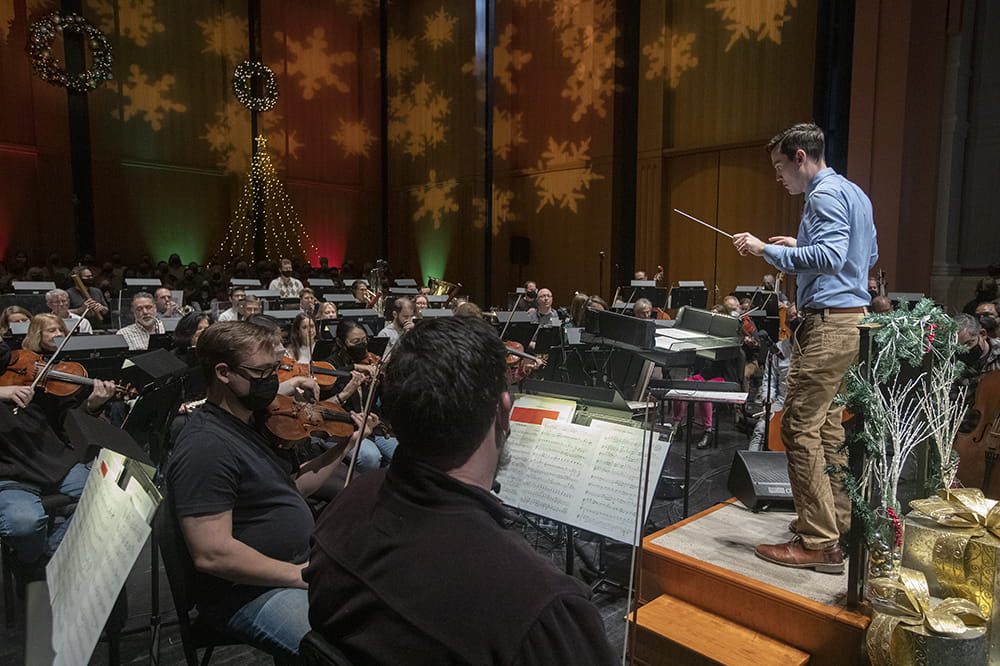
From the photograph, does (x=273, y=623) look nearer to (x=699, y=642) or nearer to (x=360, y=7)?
(x=699, y=642)

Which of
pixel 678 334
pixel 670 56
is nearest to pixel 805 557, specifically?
pixel 678 334

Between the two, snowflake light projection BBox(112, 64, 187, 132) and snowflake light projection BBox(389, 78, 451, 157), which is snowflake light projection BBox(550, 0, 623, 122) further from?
snowflake light projection BBox(112, 64, 187, 132)

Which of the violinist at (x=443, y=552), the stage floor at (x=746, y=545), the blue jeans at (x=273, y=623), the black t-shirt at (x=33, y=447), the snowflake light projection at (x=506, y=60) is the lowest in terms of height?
the stage floor at (x=746, y=545)

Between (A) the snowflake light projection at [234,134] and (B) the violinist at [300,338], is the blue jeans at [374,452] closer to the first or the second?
(B) the violinist at [300,338]

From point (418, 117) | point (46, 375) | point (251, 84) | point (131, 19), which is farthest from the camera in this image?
point (418, 117)

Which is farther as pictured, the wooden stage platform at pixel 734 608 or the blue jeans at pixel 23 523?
the blue jeans at pixel 23 523

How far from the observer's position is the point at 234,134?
48.5 feet

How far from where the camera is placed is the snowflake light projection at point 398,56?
16.4 meters

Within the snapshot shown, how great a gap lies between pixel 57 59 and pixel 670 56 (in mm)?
10897

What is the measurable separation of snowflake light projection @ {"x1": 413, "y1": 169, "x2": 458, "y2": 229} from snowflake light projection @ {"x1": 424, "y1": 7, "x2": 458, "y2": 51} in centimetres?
292

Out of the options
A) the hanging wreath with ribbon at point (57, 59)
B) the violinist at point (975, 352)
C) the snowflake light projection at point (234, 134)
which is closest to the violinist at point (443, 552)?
the violinist at point (975, 352)

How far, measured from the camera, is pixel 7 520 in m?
2.80

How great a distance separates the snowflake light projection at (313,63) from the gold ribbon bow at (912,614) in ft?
52.4

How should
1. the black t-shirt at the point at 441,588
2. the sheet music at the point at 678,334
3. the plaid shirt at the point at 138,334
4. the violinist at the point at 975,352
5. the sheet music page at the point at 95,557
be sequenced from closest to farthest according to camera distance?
the black t-shirt at the point at 441,588 < the sheet music page at the point at 95,557 < the sheet music at the point at 678,334 < the violinist at the point at 975,352 < the plaid shirt at the point at 138,334
